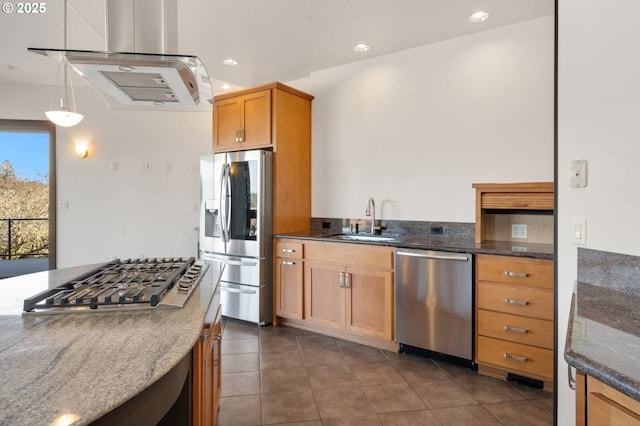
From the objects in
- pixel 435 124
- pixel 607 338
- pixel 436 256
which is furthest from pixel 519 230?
pixel 607 338

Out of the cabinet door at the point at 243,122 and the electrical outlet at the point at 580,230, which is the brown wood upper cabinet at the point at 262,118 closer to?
the cabinet door at the point at 243,122

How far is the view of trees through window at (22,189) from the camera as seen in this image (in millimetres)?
4906

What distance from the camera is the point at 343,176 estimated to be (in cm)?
400

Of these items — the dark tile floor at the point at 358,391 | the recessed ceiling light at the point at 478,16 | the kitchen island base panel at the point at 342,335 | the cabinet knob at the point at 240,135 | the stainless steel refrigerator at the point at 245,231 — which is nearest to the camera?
the dark tile floor at the point at 358,391

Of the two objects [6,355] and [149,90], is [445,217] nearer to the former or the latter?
[149,90]

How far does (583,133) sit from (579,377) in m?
1.02

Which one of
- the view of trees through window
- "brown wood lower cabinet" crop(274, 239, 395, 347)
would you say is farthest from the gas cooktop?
the view of trees through window

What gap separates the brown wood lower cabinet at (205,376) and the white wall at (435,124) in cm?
241

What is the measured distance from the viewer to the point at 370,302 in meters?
3.08

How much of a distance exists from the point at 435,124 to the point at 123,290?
9.69ft

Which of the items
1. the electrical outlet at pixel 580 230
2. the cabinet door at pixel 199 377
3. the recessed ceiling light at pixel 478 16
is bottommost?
the cabinet door at pixel 199 377

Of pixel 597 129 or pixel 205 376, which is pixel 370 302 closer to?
pixel 205 376

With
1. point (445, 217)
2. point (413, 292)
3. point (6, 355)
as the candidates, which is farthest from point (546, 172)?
point (6, 355)

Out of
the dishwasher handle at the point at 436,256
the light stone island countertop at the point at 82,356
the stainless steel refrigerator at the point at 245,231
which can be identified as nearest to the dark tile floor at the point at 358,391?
the stainless steel refrigerator at the point at 245,231
